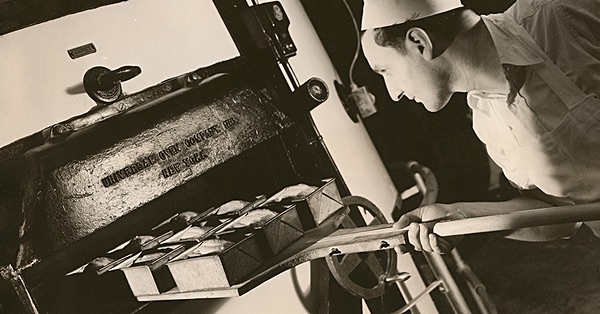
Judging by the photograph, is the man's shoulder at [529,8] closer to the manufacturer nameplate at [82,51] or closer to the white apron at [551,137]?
the white apron at [551,137]

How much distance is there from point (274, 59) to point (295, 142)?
19 cm

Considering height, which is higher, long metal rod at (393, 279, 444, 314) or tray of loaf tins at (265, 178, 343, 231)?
tray of loaf tins at (265, 178, 343, 231)

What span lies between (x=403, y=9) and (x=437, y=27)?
0.23ft

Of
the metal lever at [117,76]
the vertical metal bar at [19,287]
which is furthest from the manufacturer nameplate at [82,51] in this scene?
the vertical metal bar at [19,287]

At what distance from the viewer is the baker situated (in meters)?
1.04

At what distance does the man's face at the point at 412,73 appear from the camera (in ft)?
3.89

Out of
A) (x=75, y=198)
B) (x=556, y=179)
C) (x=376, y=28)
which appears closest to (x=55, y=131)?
(x=75, y=198)

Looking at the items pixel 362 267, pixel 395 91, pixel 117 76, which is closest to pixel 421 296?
pixel 362 267

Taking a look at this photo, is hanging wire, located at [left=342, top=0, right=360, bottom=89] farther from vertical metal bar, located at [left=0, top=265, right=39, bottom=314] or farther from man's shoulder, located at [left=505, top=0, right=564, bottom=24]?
vertical metal bar, located at [left=0, top=265, right=39, bottom=314]

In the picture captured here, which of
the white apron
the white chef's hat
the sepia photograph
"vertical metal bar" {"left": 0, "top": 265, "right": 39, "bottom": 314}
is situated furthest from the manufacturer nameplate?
the white apron

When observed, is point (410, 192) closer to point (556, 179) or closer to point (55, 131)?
point (556, 179)

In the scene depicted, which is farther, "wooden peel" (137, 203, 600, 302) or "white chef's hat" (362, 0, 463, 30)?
"white chef's hat" (362, 0, 463, 30)

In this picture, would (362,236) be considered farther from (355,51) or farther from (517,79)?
(355,51)

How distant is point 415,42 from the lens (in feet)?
3.83
